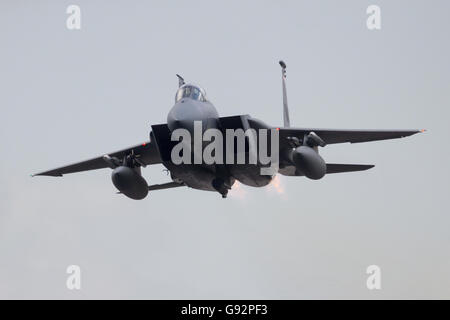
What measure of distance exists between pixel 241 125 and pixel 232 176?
2868 millimetres

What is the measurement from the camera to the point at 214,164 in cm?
2811

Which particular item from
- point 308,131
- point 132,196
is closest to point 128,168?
point 132,196

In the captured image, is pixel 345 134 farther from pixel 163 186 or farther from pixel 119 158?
pixel 119 158

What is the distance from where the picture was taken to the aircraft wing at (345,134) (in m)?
27.9

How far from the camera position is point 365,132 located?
28328 mm

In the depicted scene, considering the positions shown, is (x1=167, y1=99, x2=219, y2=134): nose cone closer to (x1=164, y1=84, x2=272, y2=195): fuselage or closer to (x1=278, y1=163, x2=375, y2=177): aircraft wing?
(x1=164, y1=84, x2=272, y2=195): fuselage

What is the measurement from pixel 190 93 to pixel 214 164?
3130mm

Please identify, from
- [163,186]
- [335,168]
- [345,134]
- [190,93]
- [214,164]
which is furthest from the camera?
[163,186]

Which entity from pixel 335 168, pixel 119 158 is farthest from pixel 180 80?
pixel 335 168

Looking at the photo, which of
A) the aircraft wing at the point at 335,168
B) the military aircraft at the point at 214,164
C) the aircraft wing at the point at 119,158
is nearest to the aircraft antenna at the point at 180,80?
the military aircraft at the point at 214,164

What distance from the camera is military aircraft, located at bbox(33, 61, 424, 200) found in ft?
85.6

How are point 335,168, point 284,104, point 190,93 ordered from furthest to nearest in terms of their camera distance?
point 284,104 → point 335,168 → point 190,93

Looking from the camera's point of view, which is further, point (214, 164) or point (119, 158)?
point (119, 158)

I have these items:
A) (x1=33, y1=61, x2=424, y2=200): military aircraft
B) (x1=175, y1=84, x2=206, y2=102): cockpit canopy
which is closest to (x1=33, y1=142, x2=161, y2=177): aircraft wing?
(x1=33, y1=61, x2=424, y2=200): military aircraft
